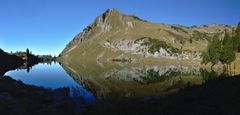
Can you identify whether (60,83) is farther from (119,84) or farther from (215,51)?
(215,51)

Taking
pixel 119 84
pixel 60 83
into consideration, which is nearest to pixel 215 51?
pixel 119 84

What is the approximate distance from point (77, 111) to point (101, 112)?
515 cm

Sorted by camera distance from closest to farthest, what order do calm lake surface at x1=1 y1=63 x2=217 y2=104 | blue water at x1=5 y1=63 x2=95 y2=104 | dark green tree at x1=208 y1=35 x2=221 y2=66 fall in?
blue water at x1=5 y1=63 x2=95 y2=104 → calm lake surface at x1=1 y1=63 x2=217 y2=104 → dark green tree at x1=208 y1=35 x2=221 y2=66

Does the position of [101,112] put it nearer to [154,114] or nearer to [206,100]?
[154,114]

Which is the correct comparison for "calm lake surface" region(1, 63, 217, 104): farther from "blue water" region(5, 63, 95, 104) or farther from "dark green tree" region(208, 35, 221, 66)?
"dark green tree" region(208, 35, 221, 66)

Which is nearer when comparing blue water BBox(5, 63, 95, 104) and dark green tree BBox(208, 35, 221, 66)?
blue water BBox(5, 63, 95, 104)

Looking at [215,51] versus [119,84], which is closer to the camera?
[119,84]

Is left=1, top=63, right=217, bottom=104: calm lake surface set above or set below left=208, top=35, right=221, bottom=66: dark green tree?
below

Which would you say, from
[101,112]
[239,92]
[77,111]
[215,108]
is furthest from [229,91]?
[77,111]

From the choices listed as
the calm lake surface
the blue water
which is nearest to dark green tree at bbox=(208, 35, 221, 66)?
the calm lake surface

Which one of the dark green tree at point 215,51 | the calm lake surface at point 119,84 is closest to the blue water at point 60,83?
the calm lake surface at point 119,84

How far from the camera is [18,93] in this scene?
1933 inches

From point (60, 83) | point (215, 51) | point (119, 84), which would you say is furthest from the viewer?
point (215, 51)

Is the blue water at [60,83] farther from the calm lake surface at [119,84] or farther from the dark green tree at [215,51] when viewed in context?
the dark green tree at [215,51]
